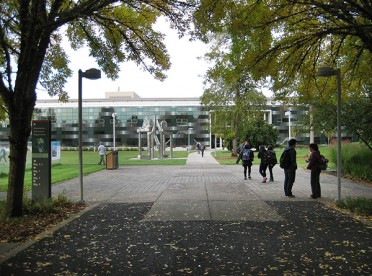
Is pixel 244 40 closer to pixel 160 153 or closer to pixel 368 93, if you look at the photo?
pixel 368 93

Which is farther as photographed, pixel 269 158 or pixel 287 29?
pixel 269 158

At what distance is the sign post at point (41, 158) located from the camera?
9134 millimetres

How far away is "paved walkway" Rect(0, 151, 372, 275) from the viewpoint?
4758 mm

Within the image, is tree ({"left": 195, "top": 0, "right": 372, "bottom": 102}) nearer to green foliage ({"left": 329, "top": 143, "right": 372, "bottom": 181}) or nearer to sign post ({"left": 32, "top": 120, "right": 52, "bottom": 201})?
sign post ({"left": 32, "top": 120, "right": 52, "bottom": 201})

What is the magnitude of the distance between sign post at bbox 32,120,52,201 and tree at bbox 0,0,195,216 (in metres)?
0.86

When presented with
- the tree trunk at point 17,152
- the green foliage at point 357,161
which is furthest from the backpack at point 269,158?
the tree trunk at point 17,152

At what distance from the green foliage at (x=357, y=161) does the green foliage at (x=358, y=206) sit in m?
7.55

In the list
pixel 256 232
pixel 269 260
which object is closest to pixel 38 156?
pixel 256 232

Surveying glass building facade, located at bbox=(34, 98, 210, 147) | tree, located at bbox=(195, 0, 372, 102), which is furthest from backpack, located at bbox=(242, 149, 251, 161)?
glass building facade, located at bbox=(34, 98, 210, 147)

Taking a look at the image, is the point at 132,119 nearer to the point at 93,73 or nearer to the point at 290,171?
the point at 290,171

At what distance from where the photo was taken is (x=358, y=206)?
849cm

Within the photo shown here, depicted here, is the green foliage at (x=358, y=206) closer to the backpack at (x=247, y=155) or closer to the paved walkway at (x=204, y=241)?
the paved walkway at (x=204, y=241)

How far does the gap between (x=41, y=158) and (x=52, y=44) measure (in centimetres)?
316

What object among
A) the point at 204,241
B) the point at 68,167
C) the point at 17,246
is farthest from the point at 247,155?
the point at 68,167
